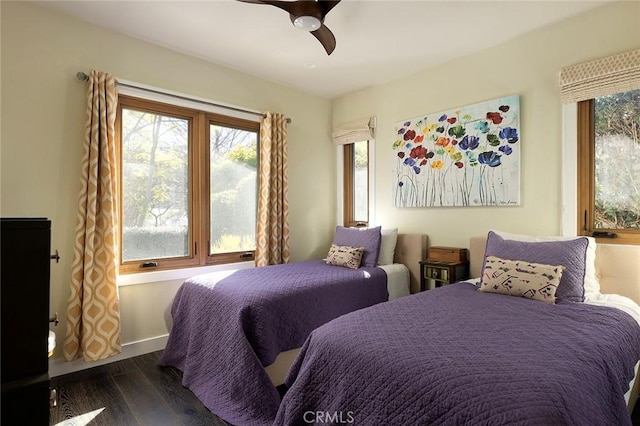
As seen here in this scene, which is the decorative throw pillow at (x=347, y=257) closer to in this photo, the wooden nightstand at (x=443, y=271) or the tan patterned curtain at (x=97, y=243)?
the wooden nightstand at (x=443, y=271)

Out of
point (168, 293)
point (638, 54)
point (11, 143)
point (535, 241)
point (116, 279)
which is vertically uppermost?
point (638, 54)

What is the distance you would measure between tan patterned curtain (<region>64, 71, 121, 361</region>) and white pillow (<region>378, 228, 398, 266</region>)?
2353 mm

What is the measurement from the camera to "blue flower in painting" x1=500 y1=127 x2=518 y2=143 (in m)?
2.85

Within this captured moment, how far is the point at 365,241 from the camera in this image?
339cm

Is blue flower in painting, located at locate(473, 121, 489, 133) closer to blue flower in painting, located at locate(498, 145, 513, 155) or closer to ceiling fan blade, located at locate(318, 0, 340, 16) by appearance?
blue flower in painting, located at locate(498, 145, 513, 155)

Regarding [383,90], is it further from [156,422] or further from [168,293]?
[156,422]

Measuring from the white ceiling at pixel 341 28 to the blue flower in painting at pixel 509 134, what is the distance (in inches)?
29.7

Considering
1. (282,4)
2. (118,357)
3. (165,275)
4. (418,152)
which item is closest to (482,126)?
(418,152)

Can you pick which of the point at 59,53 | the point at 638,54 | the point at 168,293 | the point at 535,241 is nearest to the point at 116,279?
the point at 168,293

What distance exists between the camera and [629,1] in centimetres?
230

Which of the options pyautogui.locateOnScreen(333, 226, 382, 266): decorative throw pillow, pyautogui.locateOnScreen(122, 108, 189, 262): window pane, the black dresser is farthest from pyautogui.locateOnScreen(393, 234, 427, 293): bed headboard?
the black dresser

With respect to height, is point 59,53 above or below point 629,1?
below

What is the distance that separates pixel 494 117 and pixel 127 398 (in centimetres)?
349

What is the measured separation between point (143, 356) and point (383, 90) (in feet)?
11.6
